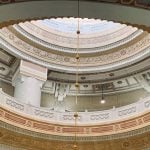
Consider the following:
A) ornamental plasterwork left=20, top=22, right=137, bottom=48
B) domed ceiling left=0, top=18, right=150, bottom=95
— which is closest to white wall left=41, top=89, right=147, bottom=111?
domed ceiling left=0, top=18, right=150, bottom=95

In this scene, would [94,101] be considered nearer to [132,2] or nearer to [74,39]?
[74,39]

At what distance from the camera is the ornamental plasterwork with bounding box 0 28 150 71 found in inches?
663

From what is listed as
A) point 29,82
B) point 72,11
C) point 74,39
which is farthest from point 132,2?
point 74,39

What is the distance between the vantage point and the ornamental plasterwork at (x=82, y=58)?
16.8 meters

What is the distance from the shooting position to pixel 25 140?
14484 mm

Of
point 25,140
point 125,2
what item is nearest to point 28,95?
point 25,140

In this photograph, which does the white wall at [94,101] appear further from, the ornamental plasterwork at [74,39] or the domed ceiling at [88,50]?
the ornamental plasterwork at [74,39]

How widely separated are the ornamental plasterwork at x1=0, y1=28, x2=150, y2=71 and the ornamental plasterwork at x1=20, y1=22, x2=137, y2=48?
19.0 inches

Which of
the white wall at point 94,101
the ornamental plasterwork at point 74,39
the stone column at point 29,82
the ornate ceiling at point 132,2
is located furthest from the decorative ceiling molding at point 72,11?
the white wall at point 94,101

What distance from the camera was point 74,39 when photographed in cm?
1869

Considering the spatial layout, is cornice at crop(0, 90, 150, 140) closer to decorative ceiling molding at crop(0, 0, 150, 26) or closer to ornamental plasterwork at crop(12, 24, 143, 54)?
ornamental plasterwork at crop(12, 24, 143, 54)

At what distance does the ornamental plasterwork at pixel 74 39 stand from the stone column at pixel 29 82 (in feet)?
4.17

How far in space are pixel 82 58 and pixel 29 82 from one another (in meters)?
2.78

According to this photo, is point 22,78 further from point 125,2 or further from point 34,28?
point 125,2
